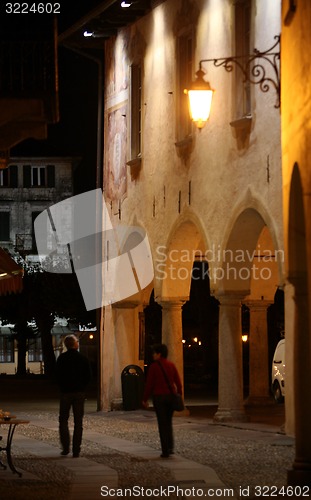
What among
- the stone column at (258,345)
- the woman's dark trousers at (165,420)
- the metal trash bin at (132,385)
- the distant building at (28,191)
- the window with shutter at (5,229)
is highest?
the distant building at (28,191)

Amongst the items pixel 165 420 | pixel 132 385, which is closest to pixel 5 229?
pixel 132 385

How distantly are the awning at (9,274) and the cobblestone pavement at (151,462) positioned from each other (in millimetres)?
2578

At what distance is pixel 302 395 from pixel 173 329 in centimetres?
1349

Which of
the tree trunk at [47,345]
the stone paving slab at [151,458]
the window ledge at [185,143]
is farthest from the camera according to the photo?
the tree trunk at [47,345]

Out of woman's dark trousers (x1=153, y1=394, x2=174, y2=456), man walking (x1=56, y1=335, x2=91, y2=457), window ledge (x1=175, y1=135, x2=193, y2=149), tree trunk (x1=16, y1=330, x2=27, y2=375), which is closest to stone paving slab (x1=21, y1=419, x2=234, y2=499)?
woman's dark trousers (x1=153, y1=394, x2=174, y2=456)

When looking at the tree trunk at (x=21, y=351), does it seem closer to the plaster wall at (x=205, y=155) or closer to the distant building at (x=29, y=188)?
the distant building at (x=29, y=188)

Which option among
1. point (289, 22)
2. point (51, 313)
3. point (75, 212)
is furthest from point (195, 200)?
point (75, 212)

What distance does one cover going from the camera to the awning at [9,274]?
2116 cm

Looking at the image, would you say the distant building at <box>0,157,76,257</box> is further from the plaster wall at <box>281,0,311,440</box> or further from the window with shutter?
the plaster wall at <box>281,0,311,440</box>

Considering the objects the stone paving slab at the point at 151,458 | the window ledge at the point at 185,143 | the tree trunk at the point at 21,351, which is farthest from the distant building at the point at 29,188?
the stone paving slab at the point at 151,458

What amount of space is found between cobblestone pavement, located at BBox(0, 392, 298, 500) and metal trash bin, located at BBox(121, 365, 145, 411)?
Answer: 3243 millimetres

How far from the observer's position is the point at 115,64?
98.0ft

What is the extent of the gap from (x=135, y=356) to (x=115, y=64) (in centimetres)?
698

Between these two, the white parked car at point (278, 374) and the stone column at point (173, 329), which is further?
the white parked car at point (278, 374)
